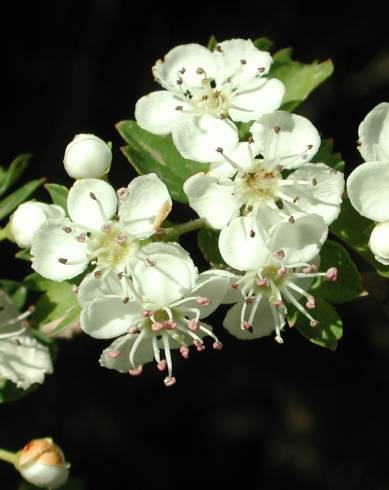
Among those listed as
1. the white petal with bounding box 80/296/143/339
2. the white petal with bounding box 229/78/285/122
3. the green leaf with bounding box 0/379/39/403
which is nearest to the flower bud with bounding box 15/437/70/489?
the green leaf with bounding box 0/379/39/403

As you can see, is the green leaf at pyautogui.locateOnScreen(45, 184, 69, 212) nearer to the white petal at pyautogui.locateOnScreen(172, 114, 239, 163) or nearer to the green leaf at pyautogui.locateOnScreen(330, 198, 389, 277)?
the white petal at pyautogui.locateOnScreen(172, 114, 239, 163)

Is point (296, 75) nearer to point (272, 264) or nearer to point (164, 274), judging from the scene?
point (272, 264)

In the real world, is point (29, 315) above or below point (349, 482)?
above

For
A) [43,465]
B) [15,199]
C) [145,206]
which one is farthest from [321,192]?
[43,465]

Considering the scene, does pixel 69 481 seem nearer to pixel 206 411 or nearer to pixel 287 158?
pixel 287 158

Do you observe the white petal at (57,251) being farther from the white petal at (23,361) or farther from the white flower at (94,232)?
the white petal at (23,361)

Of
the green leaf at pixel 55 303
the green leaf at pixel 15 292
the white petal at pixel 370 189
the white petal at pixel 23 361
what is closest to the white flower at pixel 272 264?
the white petal at pixel 370 189

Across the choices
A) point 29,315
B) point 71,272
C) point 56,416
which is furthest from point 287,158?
point 56,416
